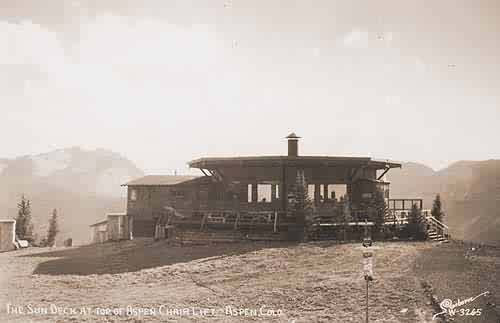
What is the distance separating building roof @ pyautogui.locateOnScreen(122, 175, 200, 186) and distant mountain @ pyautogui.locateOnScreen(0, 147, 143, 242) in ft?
161

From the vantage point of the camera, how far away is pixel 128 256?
68.0ft

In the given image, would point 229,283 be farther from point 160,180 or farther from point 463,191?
point 463,191

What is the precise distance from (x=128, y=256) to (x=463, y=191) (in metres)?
117

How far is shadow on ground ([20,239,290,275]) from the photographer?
17969mm

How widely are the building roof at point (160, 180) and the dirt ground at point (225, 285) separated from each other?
9.41m

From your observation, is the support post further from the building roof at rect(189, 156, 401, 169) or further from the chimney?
the chimney

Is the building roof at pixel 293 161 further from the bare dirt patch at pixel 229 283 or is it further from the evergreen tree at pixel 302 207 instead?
the bare dirt patch at pixel 229 283

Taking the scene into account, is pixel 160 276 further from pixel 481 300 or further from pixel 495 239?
pixel 495 239

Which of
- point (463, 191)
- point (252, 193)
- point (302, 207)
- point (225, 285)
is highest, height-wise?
point (252, 193)

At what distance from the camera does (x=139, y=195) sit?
30453 millimetres

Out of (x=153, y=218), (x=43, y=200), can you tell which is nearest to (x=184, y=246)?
(x=153, y=218)

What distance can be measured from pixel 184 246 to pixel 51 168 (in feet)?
525

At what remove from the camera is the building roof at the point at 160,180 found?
3005cm

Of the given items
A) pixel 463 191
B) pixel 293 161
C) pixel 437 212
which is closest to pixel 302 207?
pixel 293 161
